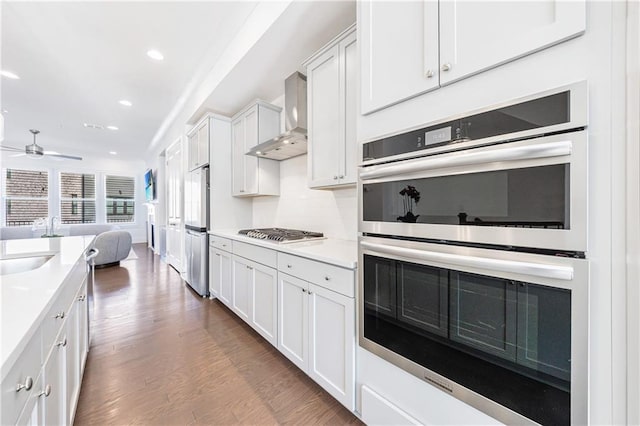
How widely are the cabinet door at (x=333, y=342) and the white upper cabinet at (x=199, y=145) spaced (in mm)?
2619

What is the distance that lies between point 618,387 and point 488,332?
29cm

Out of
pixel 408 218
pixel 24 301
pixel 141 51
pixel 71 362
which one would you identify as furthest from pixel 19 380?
pixel 141 51

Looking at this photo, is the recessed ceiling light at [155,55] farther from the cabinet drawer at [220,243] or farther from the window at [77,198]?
the window at [77,198]

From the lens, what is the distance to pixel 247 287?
234cm

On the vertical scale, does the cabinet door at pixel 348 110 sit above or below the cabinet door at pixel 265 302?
above

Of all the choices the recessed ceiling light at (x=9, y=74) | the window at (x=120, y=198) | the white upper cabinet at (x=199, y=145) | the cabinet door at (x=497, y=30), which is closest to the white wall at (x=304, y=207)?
the white upper cabinet at (x=199, y=145)

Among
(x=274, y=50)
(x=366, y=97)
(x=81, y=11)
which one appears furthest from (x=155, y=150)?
(x=366, y=97)

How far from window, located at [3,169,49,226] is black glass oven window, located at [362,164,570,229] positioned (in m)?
9.79

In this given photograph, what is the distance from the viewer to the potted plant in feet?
3.51

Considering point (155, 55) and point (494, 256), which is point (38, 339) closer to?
point (494, 256)

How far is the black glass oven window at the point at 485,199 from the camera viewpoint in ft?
2.41

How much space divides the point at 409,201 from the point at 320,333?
0.98 m

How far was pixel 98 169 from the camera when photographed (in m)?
7.72

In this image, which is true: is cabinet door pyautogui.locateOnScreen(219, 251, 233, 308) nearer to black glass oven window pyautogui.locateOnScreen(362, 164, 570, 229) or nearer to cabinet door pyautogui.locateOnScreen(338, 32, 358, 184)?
cabinet door pyautogui.locateOnScreen(338, 32, 358, 184)
